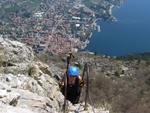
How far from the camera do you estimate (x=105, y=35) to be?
8444 cm

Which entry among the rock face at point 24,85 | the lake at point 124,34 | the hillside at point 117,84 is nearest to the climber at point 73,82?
the rock face at point 24,85

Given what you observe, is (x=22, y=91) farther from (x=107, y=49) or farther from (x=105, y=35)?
(x=105, y=35)

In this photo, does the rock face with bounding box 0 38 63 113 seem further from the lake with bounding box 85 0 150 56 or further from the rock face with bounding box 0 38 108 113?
the lake with bounding box 85 0 150 56

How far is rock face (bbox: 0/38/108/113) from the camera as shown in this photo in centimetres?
518

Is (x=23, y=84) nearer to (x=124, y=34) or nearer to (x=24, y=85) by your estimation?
(x=24, y=85)

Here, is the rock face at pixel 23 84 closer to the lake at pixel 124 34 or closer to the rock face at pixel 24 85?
the rock face at pixel 24 85

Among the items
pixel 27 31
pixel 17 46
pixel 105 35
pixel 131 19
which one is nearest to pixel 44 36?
pixel 27 31

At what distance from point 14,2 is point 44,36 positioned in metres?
38.4

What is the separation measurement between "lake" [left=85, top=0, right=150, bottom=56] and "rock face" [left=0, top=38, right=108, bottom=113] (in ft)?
206

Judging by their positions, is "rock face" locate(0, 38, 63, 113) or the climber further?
the climber

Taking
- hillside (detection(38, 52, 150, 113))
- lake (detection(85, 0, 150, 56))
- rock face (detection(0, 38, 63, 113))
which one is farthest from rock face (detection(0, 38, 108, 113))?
lake (detection(85, 0, 150, 56))

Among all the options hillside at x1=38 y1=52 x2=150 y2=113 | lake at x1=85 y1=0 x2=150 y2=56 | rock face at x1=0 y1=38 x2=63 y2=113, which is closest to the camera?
rock face at x1=0 y1=38 x2=63 y2=113

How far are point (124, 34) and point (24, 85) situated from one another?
81.9 metres

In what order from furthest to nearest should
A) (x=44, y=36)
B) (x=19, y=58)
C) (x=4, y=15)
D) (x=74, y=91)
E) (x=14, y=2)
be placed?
(x=14, y=2) → (x=4, y=15) → (x=44, y=36) → (x=19, y=58) → (x=74, y=91)
